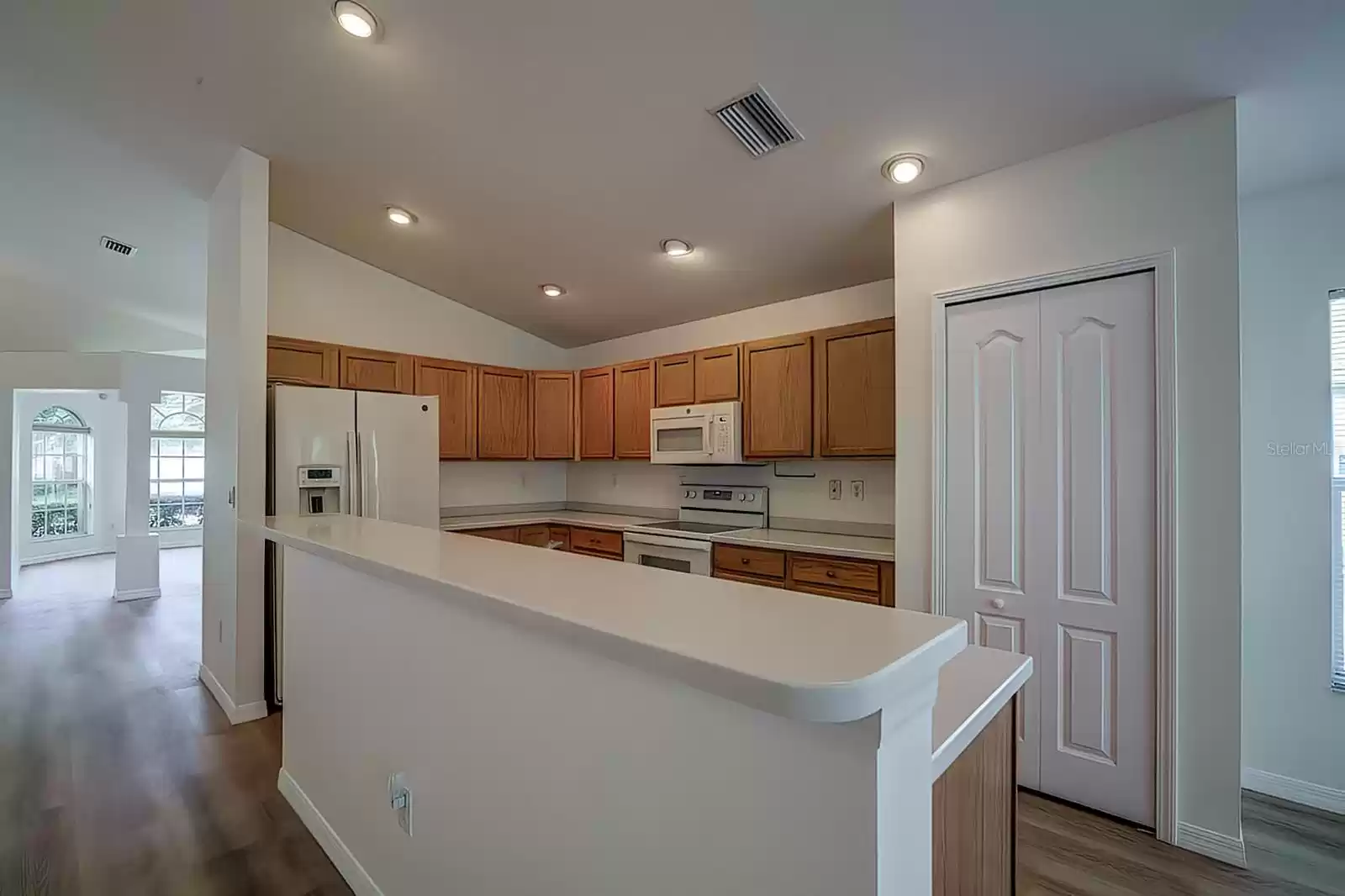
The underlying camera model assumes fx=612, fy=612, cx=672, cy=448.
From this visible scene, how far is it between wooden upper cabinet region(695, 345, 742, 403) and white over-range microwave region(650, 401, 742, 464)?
75 mm

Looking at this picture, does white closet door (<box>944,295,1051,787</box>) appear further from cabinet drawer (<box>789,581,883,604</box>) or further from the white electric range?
the white electric range

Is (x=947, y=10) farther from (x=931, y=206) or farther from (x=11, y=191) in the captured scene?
(x=11, y=191)

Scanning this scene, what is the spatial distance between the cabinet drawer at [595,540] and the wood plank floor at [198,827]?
6.84 ft

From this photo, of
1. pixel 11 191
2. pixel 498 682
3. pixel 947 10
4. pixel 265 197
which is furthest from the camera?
pixel 11 191

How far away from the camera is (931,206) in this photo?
269 cm

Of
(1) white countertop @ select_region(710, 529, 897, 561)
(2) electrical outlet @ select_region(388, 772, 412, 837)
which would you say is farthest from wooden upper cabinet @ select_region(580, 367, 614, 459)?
(2) electrical outlet @ select_region(388, 772, 412, 837)

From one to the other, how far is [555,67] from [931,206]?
1665 millimetres

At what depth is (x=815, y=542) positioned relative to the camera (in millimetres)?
3307

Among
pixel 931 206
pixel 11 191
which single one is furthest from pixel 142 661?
pixel 931 206

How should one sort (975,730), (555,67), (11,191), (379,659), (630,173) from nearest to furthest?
(975,730)
(379,659)
(555,67)
(630,173)
(11,191)

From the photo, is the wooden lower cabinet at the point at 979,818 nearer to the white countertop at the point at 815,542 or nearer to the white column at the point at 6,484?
the white countertop at the point at 815,542

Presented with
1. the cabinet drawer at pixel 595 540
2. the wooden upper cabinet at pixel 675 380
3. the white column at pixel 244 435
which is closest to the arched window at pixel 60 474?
the white column at pixel 244 435

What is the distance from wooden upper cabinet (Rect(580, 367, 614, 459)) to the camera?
4.76 m

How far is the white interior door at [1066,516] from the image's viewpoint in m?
2.19
